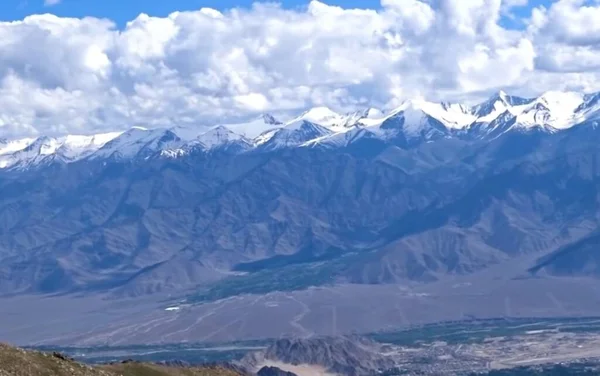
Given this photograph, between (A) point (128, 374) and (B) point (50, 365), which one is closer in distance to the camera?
(B) point (50, 365)

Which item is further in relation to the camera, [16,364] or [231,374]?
[231,374]

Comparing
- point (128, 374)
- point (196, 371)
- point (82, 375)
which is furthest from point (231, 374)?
point (82, 375)

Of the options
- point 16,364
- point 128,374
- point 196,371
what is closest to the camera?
point 16,364

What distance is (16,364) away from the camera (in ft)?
244

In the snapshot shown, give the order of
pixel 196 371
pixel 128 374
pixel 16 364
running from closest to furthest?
pixel 16 364 < pixel 128 374 < pixel 196 371

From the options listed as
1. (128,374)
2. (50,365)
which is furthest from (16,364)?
(128,374)

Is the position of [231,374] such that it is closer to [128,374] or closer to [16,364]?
[128,374]

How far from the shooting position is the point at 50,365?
77375mm

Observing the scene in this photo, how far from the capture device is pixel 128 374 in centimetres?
9369

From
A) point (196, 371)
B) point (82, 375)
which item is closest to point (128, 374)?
point (196, 371)

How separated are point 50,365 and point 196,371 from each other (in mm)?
25973

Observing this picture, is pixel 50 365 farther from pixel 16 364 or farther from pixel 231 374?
pixel 231 374

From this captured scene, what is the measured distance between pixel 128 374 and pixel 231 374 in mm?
15176

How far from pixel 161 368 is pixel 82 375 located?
26.3m
